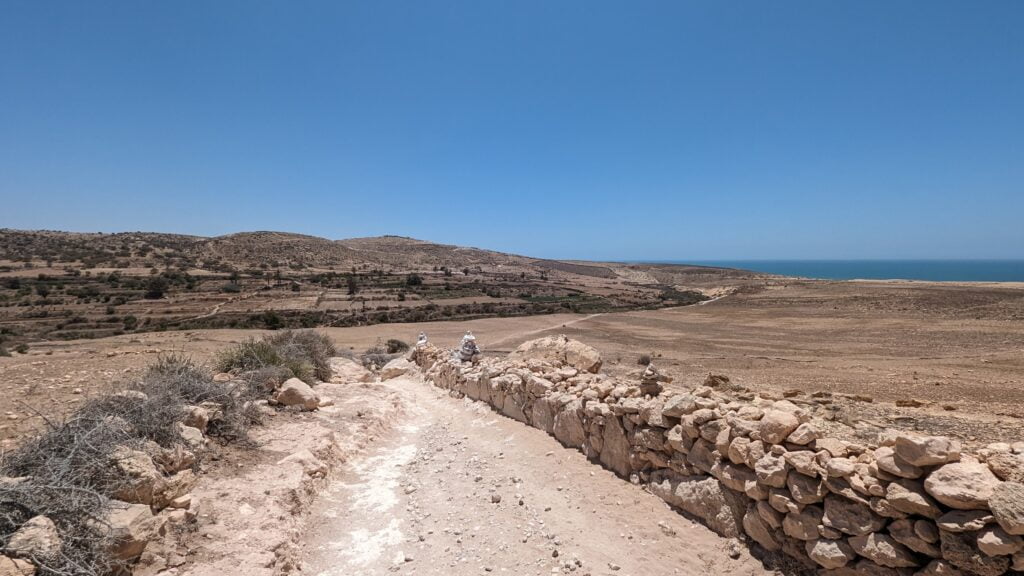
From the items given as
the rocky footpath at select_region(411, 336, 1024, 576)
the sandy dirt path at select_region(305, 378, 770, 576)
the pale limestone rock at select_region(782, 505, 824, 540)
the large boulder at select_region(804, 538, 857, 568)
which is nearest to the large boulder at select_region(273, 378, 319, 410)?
the sandy dirt path at select_region(305, 378, 770, 576)

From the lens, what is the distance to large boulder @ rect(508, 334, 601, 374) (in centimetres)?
1365

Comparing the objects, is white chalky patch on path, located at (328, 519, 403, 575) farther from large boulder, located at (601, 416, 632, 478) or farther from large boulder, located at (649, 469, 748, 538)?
large boulder, located at (649, 469, 748, 538)

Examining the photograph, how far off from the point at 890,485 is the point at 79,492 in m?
7.02

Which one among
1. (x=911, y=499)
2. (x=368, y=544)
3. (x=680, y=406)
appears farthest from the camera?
(x=680, y=406)

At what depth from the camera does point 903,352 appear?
2136 cm

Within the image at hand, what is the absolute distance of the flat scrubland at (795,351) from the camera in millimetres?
9656

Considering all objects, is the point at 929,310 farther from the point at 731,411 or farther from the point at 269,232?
the point at 269,232

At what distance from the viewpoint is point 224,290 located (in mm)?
51438

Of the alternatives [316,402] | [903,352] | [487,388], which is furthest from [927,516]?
[903,352]

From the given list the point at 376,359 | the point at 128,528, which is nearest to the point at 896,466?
the point at 128,528

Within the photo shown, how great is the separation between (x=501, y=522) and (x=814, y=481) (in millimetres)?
3599

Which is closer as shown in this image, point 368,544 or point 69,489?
point 69,489

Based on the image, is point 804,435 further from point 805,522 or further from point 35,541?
point 35,541

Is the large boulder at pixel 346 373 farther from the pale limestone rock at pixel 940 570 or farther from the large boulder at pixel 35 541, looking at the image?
the pale limestone rock at pixel 940 570
